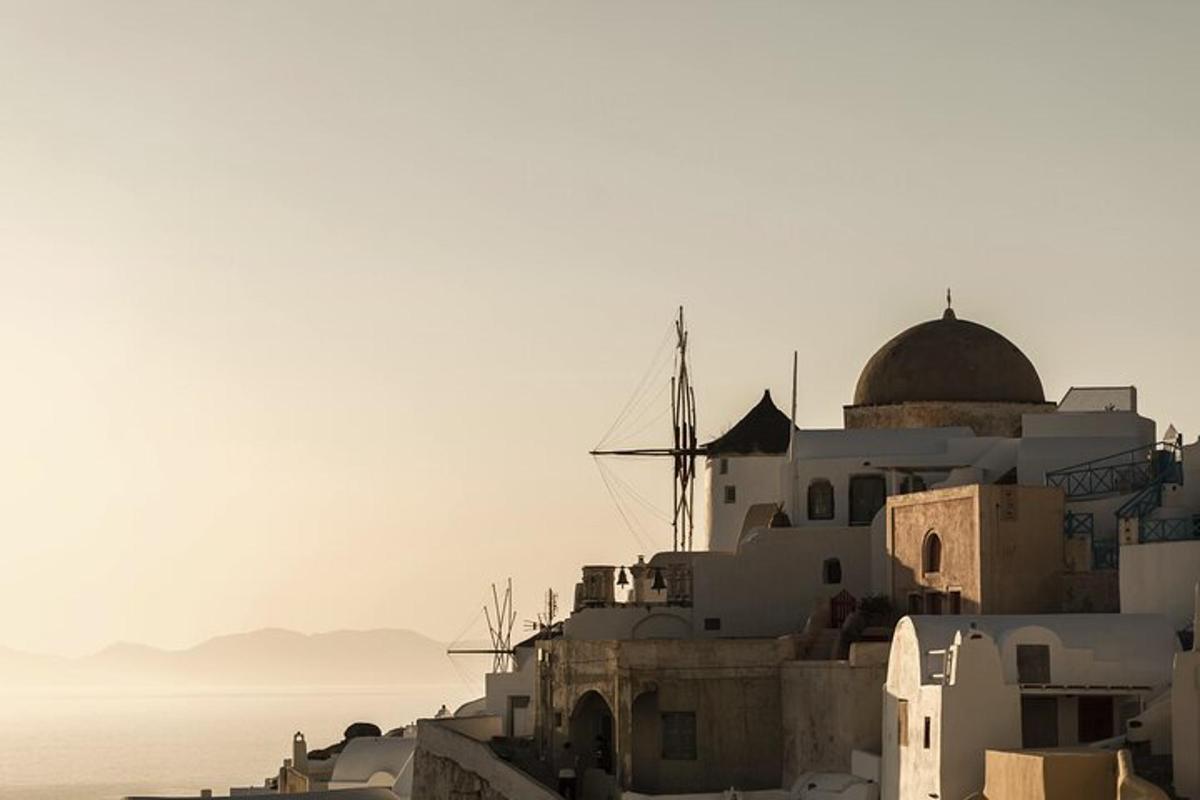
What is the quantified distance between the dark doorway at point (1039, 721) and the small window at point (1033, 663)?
0.33m

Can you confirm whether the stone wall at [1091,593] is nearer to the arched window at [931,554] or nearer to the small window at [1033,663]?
the arched window at [931,554]

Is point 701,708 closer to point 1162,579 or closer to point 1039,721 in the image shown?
point 1039,721

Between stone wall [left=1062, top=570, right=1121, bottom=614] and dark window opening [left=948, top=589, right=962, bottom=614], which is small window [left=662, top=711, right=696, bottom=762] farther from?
stone wall [left=1062, top=570, right=1121, bottom=614]

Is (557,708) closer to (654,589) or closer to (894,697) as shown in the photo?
(654,589)

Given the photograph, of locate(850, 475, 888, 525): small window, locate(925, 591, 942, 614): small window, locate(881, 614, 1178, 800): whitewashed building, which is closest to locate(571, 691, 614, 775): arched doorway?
locate(925, 591, 942, 614): small window

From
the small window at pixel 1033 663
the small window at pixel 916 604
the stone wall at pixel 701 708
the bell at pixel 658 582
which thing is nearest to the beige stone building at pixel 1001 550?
the small window at pixel 916 604

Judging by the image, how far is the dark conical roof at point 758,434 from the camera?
54.2m

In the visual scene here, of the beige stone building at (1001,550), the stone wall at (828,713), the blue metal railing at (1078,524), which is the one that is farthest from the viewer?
the blue metal railing at (1078,524)

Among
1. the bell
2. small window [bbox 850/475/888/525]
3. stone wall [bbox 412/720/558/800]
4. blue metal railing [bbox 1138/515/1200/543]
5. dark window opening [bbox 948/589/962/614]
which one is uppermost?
small window [bbox 850/475/888/525]

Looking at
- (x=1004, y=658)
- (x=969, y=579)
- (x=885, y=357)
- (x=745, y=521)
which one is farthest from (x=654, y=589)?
(x=1004, y=658)

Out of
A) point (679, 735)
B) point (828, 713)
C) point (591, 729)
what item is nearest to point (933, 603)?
point (828, 713)

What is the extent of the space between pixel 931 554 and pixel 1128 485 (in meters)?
3.49

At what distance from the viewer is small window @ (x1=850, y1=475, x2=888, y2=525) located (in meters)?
47.7

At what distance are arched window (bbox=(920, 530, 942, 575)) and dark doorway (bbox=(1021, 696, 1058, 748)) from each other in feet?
19.2
